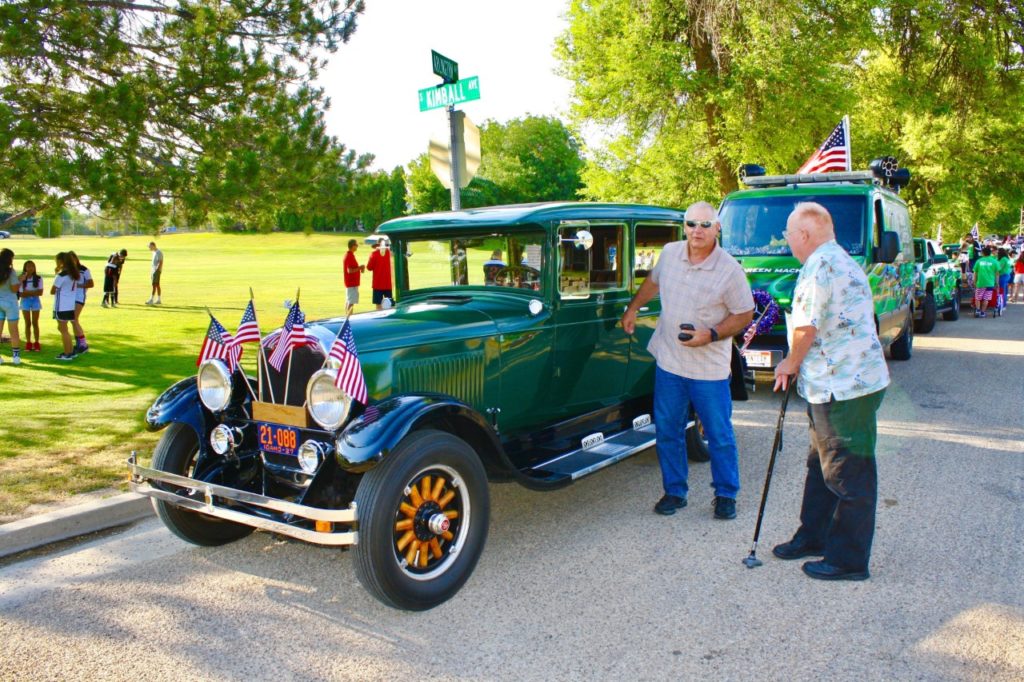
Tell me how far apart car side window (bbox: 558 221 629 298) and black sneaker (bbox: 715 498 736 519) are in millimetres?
1579

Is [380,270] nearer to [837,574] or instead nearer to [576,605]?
[576,605]

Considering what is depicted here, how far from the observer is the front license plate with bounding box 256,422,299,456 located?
4016 mm

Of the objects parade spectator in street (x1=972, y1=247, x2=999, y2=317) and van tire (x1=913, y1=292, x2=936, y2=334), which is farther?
parade spectator in street (x1=972, y1=247, x2=999, y2=317)

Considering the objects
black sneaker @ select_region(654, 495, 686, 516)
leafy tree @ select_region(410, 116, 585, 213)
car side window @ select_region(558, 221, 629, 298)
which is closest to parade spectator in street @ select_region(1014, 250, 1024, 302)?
car side window @ select_region(558, 221, 629, 298)

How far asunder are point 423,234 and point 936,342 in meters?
11.6

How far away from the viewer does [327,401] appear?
382 cm

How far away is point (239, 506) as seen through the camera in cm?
378

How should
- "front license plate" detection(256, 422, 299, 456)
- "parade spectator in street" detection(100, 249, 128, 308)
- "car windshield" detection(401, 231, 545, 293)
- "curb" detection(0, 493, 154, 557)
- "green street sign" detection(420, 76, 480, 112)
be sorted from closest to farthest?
"front license plate" detection(256, 422, 299, 456), "curb" detection(0, 493, 154, 557), "car windshield" detection(401, 231, 545, 293), "green street sign" detection(420, 76, 480, 112), "parade spectator in street" detection(100, 249, 128, 308)

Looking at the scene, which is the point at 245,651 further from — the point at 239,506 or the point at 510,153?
the point at 510,153

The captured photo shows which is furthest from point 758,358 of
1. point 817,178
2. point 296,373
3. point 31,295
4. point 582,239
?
point 31,295

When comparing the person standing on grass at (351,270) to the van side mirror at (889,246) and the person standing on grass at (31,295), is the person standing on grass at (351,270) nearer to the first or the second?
the person standing on grass at (31,295)

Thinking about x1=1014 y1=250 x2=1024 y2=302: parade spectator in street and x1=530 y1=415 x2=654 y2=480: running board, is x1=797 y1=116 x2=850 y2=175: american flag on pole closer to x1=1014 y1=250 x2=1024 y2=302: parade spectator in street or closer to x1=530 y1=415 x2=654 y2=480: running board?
x1=530 y1=415 x2=654 y2=480: running board

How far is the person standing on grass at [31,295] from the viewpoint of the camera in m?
11.6

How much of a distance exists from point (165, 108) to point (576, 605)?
7093mm
